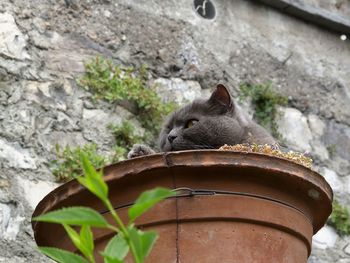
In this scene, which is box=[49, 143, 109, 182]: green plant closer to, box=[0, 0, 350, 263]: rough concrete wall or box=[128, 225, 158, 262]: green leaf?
box=[0, 0, 350, 263]: rough concrete wall

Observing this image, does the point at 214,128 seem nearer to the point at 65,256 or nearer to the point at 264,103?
the point at 264,103

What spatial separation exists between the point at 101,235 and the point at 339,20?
2.33 m

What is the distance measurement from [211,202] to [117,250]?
749mm

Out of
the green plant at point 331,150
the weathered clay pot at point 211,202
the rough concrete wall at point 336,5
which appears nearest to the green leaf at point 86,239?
the weathered clay pot at point 211,202

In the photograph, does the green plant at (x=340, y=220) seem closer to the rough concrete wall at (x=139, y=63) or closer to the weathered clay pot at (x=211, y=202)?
the rough concrete wall at (x=139, y=63)

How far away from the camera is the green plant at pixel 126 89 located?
271 cm

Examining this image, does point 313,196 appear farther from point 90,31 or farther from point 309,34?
point 309,34

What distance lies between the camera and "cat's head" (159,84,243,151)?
222cm

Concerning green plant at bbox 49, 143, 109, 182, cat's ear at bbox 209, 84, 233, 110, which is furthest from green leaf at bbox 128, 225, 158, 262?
green plant at bbox 49, 143, 109, 182

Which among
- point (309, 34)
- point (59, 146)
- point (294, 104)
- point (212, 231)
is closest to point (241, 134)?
point (59, 146)

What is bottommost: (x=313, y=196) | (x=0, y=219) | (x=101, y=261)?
(x=0, y=219)

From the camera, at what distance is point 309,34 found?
343 cm

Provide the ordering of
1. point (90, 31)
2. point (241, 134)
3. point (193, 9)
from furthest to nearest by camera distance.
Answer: point (193, 9) < point (90, 31) < point (241, 134)

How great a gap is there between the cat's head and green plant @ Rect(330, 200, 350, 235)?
1.00 m
